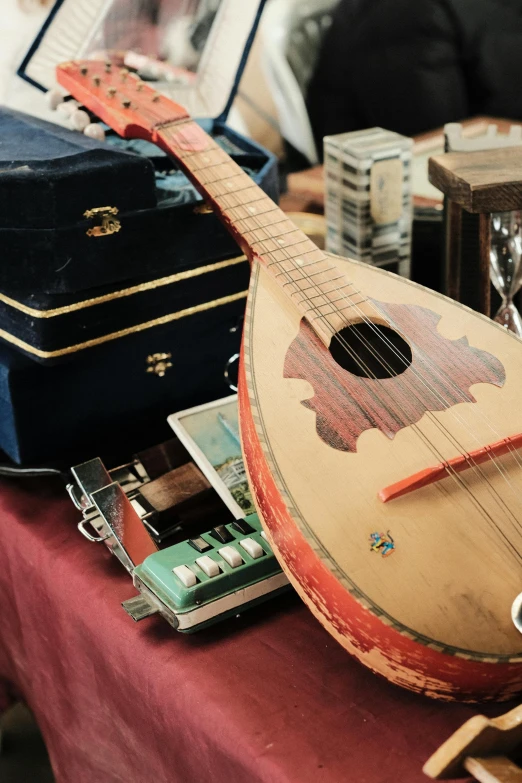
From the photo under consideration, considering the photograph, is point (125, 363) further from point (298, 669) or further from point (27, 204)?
point (298, 669)

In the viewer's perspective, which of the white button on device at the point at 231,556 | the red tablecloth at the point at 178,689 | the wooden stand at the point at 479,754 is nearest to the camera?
the wooden stand at the point at 479,754

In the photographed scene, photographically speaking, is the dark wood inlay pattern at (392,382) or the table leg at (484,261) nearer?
the dark wood inlay pattern at (392,382)

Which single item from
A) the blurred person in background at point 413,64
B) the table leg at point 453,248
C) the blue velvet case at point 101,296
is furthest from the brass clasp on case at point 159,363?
the blurred person in background at point 413,64

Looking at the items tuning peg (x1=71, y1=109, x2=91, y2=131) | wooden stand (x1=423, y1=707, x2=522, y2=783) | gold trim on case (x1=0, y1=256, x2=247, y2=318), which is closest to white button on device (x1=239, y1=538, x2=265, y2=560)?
wooden stand (x1=423, y1=707, x2=522, y2=783)

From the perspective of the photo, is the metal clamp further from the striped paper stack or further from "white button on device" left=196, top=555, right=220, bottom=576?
the striped paper stack

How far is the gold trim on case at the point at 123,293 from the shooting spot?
35.8 inches

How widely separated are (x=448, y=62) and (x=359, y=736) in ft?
8.78

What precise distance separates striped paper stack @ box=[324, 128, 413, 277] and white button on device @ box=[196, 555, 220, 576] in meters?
0.62

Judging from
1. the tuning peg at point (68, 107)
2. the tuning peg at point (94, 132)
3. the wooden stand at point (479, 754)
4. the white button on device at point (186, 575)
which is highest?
the tuning peg at point (68, 107)

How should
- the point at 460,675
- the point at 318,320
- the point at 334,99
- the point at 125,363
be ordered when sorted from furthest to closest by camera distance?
the point at 334,99, the point at 125,363, the point at 318,320, the point at 460,675

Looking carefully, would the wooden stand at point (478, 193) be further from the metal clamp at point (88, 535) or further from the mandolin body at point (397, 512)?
the metal clamp at point (88, 535)

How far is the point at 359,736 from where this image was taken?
0.61 metres

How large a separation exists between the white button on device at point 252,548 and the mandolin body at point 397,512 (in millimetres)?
57

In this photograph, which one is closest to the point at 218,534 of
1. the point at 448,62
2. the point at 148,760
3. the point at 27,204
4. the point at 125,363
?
the point at 148,760
